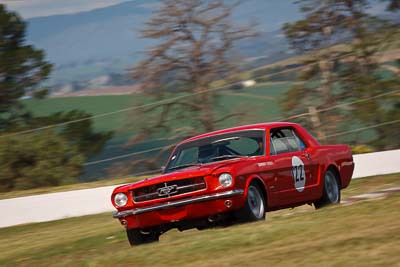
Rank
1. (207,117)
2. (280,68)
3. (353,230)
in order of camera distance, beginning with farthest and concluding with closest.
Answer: (280,68)
(207,117)
(353,230)

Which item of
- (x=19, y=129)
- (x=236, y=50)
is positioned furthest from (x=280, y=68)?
(x=19, y=129)

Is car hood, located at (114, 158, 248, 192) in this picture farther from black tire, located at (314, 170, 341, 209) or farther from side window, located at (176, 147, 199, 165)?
black tire, located at (314, 170, 341, 209)

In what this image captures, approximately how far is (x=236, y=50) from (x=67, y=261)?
1277 inches

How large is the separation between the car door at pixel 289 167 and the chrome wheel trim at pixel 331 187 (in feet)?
1.79

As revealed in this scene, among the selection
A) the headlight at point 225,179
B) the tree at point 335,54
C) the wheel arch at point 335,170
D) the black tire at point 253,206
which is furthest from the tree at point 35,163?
the headlight at point 225,179

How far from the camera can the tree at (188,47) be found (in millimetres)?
42969

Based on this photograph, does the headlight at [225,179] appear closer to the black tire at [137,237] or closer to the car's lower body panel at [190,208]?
the car's lower body panel at [190,208]

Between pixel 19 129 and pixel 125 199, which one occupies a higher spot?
pixel 125 199

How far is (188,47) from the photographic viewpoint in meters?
43.6

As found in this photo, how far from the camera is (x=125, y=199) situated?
12656 millimetres

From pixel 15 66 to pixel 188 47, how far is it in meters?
7.80

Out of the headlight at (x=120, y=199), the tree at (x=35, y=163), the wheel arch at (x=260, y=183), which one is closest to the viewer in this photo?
the wheel arch at (x=260, y=183)

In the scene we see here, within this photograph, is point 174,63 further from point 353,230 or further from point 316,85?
point 353,230

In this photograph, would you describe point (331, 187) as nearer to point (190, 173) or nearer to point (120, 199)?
point (190, 173)
